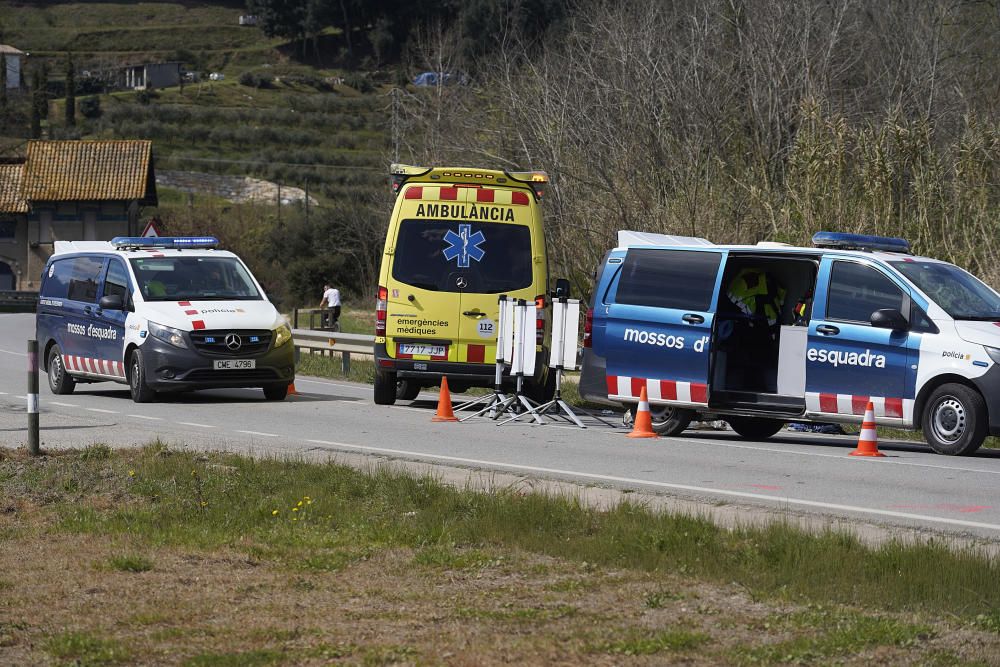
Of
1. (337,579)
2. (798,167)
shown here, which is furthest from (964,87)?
(337,579)

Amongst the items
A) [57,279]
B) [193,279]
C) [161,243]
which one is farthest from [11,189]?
[193,279]

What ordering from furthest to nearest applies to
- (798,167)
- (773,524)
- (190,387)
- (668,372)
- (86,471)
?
(798,167) < (190,387) < (668,372) < (86,471) < (773,524)

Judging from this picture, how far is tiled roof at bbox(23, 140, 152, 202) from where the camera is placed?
81875 millimetres

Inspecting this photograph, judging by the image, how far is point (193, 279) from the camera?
63.4ft

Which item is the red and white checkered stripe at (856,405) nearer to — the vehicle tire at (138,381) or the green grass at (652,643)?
the green grass at (652,643)

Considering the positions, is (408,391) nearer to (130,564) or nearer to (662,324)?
(662,324)

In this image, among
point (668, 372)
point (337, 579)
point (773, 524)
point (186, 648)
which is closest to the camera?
point (186, 648)

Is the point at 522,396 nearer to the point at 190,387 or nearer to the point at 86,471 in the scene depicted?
the point at 190,387

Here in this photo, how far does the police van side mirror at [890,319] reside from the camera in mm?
13586

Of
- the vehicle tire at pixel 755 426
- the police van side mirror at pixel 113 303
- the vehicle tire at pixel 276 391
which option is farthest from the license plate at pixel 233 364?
the vehicle tire at pixel 755 426

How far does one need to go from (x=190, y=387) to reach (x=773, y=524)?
429 inches

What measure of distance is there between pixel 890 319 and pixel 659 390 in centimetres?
255

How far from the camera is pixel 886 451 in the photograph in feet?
46.1

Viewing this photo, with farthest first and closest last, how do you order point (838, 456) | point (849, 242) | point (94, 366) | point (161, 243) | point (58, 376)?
point (58, 376) → point (161, 243) → point (94, 366) → point (849, 242) → point (838, 456)
